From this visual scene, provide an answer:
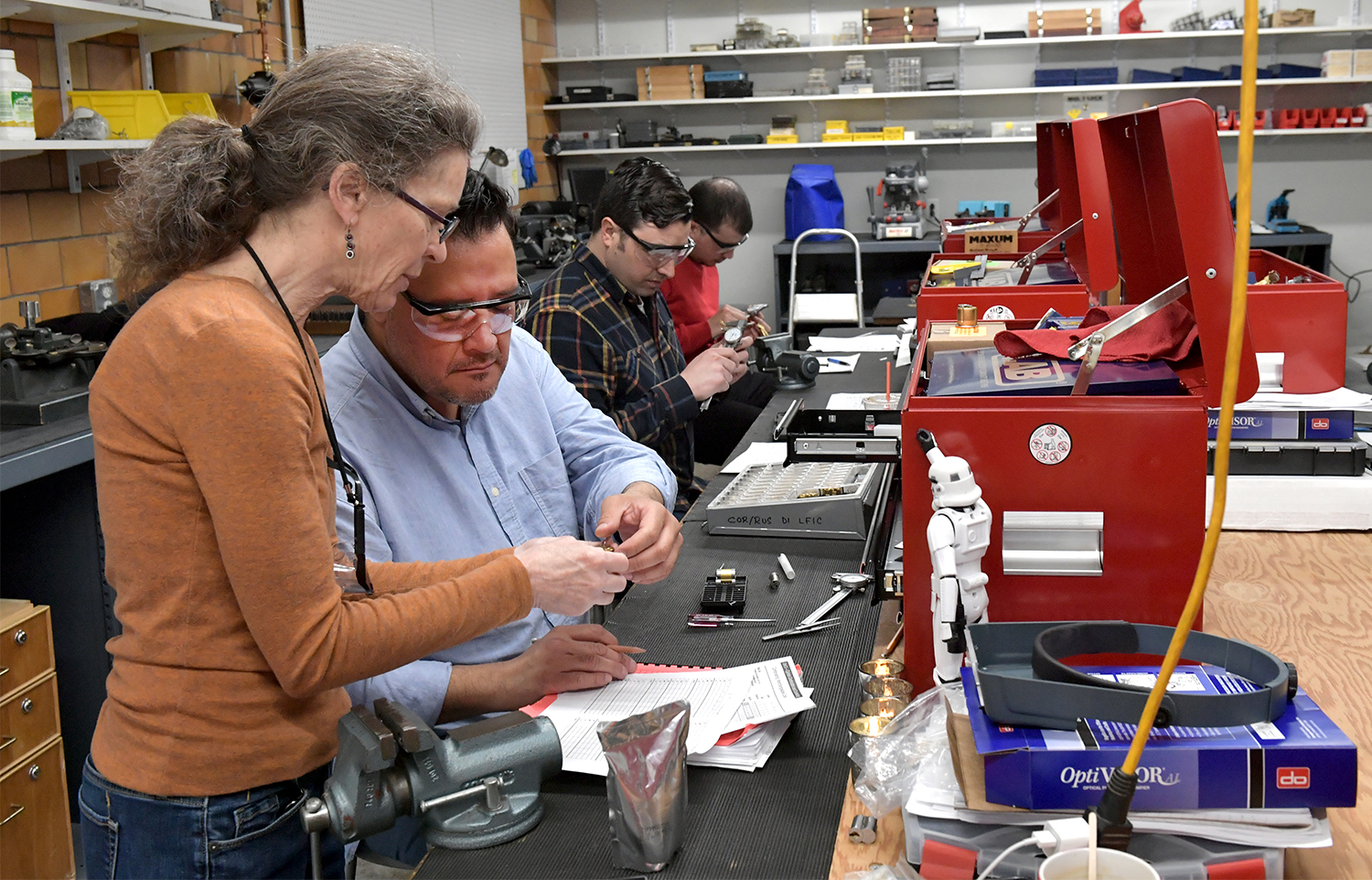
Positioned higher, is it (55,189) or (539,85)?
(539,85)

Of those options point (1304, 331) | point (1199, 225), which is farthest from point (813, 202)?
point (1199, 225)

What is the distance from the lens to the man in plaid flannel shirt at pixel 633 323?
2.72 metres

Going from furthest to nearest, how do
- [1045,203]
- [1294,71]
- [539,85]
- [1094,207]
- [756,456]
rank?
1. [539,85]
2. [1294,71]
3. [1045,203]
4. [756,456]
5. [1094,207]

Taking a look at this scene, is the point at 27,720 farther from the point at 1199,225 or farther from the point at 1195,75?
the point at 1195,75

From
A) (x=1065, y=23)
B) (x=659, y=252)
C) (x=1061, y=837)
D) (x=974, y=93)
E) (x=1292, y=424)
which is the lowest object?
(x=1061, y=837)

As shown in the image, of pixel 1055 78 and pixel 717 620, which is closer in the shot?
pixel 717 620

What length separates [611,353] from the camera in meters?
2.76

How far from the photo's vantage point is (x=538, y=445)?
1.79 meters

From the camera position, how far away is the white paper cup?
89 cm

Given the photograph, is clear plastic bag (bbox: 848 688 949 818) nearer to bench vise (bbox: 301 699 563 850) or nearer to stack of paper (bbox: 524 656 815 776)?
stack of paper (bbox: 524 656 815 776)

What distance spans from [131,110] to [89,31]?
0.80 feet

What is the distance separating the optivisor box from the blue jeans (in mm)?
777

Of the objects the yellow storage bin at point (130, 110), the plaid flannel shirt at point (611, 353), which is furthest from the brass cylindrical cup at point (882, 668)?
the yellow storage bin at point (130, 110)

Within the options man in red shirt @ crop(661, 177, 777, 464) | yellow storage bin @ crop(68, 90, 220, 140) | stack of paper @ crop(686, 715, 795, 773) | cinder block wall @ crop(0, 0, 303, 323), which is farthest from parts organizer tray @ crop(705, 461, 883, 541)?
yellow storage bin @ crop(68, 90, 220, 140)
